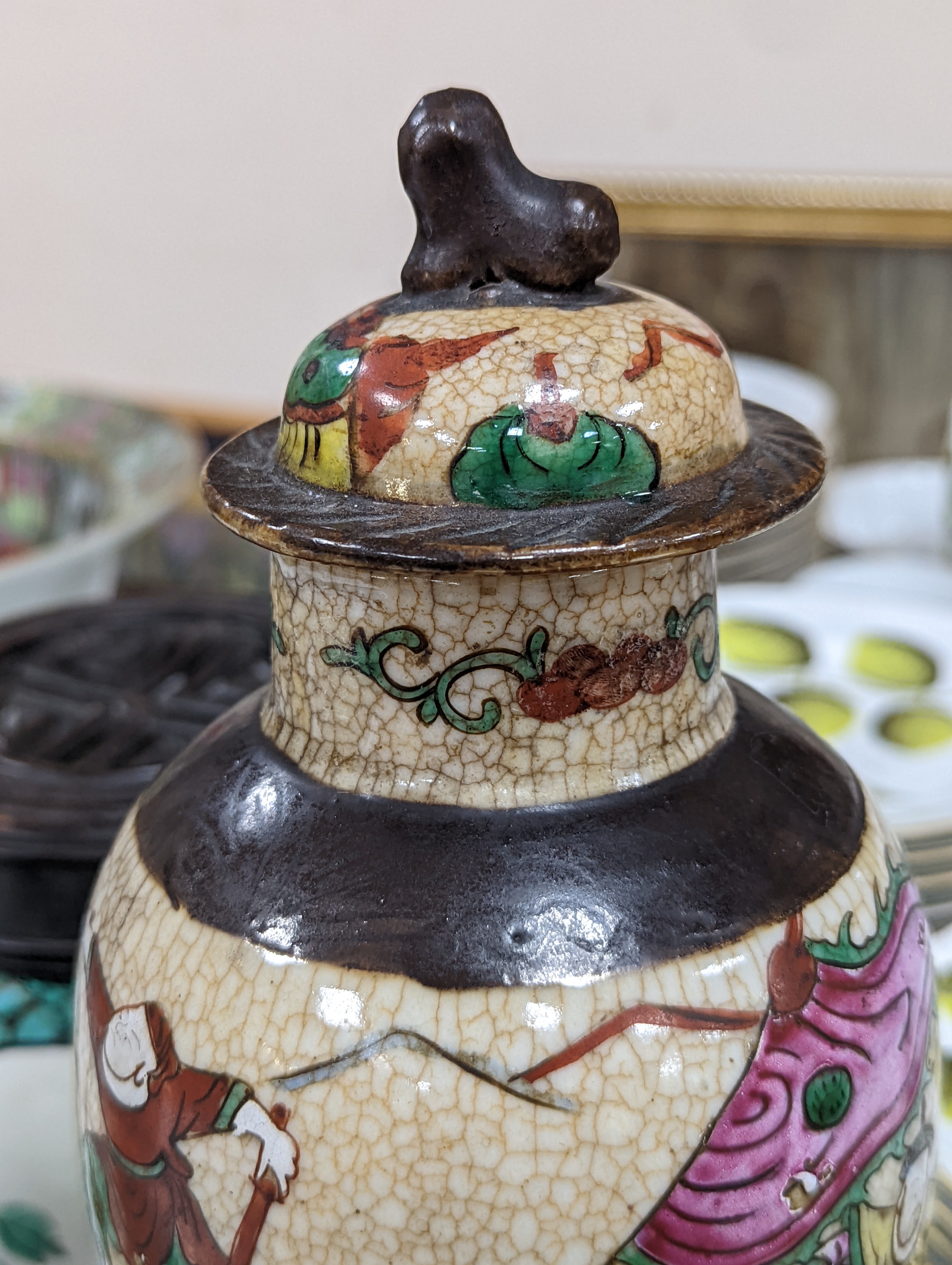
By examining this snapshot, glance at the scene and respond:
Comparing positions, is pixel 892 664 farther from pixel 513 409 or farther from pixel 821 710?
pixel 513 409

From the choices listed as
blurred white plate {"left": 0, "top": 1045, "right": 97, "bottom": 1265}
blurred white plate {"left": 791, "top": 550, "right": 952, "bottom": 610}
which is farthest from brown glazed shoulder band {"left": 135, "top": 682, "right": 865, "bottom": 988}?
blurred white plate {"left": 791, "top": 550, "right": 952, "bottom": 610}

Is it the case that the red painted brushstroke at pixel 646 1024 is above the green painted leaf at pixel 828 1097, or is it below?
above

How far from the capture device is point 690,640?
59 centimetres

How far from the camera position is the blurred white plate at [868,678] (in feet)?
3.49

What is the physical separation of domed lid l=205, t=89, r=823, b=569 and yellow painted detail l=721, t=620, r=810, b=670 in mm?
716

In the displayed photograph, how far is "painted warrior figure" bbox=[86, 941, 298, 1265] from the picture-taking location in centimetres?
53

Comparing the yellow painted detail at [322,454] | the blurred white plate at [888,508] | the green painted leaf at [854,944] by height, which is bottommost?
the blurred white plate at [888,508]

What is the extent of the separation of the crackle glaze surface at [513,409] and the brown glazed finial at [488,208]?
0.08 feet

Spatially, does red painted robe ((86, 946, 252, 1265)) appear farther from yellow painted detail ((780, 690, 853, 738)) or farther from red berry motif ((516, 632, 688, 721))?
yellow painted detail ((780, 690, 853, 738))

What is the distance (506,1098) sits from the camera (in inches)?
19.9

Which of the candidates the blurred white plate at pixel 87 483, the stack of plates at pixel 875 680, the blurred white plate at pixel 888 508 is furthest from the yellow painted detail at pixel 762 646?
the blurred white plate at pixel 87 483

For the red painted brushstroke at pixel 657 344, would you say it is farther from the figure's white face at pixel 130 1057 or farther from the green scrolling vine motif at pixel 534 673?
the figure's white face at pixel 130 1057

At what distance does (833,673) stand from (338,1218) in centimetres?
88

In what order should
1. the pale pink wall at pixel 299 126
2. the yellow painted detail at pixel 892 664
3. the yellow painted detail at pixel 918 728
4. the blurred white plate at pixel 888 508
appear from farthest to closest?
the pale pink wall at pixel 299 126 → the blurred white plate at pixel 888 508 → the yellow painted detail at pixel 892 664 → the yellow painted detail at pixel 918 728
